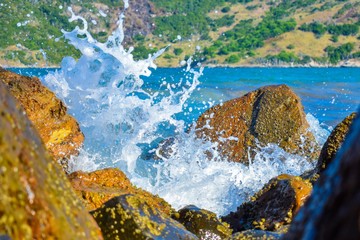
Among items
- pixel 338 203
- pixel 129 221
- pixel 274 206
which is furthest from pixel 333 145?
pixel 338 203

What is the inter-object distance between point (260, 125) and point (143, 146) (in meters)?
3.71

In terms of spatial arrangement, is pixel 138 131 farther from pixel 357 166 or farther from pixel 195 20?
pixel 195 20

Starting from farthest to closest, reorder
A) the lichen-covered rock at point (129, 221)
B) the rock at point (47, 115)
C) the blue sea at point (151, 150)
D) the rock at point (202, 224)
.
Result: 1. the blue sea at point (151, 150)
2. the rock at point (47, 115)
3. the rock at point (202, 224)
4. the lichen-covered rock at point (129, 221)

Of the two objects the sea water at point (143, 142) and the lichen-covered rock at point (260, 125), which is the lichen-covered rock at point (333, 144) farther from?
the lichen-covered rock at point (260, 125)

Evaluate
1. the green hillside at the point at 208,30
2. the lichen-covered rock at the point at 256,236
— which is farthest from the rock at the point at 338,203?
the green hillside at the point at 208,30

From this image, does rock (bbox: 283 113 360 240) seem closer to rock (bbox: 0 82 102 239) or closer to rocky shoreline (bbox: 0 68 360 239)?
rocky shoreline (bbox: 0 68 360 239)

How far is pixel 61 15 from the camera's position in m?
127

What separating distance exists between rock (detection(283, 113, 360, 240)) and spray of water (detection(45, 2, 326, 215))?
7.15 meters

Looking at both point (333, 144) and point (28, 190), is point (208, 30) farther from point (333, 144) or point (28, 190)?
point (28, 190)

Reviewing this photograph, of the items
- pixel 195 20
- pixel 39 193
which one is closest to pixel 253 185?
pixel 39 193

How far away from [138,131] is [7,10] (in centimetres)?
9685

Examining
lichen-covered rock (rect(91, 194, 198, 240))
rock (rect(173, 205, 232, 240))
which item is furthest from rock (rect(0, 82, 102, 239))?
rock (rect(173, 205, 232, 240))

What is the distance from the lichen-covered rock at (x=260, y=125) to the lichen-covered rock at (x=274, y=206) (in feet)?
14.0

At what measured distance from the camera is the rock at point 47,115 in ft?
26.6
